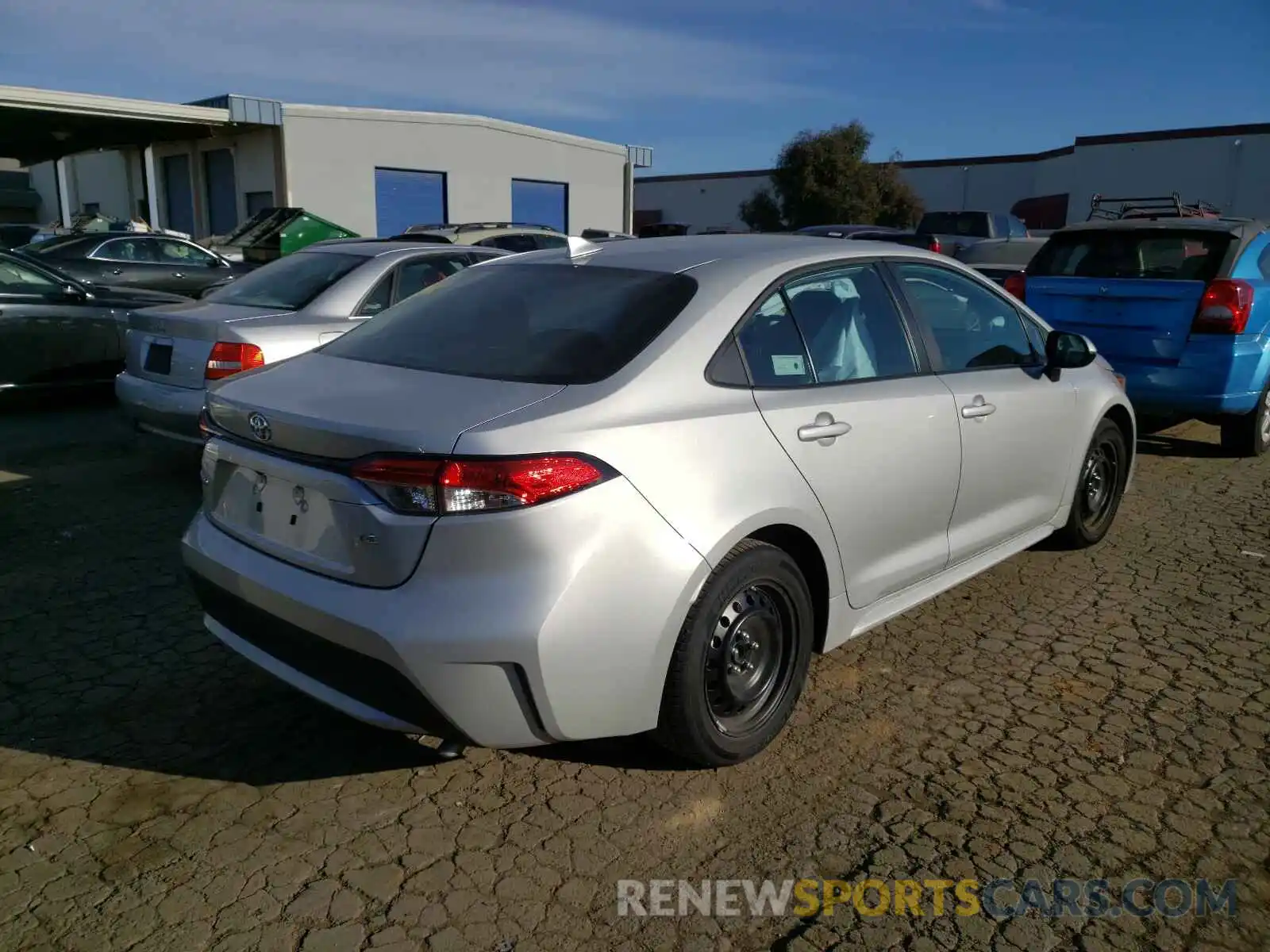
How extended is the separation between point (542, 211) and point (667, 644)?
2835 cm

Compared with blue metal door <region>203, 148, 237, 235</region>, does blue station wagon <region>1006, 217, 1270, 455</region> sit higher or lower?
lower

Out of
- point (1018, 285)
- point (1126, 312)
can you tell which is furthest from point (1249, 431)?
point (1018, 285)

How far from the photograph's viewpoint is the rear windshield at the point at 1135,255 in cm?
722

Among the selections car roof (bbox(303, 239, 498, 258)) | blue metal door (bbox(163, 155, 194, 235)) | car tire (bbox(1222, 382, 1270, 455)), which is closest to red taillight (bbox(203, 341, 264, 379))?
car roof (bbox(303, 239, 498, 258))

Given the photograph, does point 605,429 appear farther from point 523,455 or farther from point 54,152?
point 54,152

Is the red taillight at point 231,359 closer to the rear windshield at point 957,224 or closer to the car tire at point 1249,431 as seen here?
the car tire at point 1249,431

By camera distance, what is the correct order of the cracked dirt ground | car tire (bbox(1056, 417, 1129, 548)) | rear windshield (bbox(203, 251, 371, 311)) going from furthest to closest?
rear windshield (bbox(203, 251, 371, 311)) → car tire (bbox(1056, 417, 1129, 548)) → the cracked dirt ground

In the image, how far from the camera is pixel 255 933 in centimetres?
247

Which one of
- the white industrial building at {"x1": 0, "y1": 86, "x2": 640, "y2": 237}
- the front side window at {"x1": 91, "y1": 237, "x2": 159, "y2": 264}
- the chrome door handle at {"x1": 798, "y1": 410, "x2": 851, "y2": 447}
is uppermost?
the white industrial building at {"x1": 0, "y1": 86, "x2": 640, "y2": 237}

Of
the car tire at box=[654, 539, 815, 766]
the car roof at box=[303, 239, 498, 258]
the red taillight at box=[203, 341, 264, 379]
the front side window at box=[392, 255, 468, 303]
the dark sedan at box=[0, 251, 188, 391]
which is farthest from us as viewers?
the dark sedan at box=[0, 251, 188, 391]

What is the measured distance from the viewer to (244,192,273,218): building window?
25.0 metres

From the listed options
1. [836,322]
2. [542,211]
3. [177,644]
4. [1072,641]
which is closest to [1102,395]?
[1072,641]

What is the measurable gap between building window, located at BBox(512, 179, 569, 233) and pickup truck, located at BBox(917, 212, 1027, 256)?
11.5 metres

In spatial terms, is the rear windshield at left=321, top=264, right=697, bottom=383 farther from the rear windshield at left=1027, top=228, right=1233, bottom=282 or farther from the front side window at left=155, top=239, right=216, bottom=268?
the front side window at left=155, top=239, right=216, bottom=268
